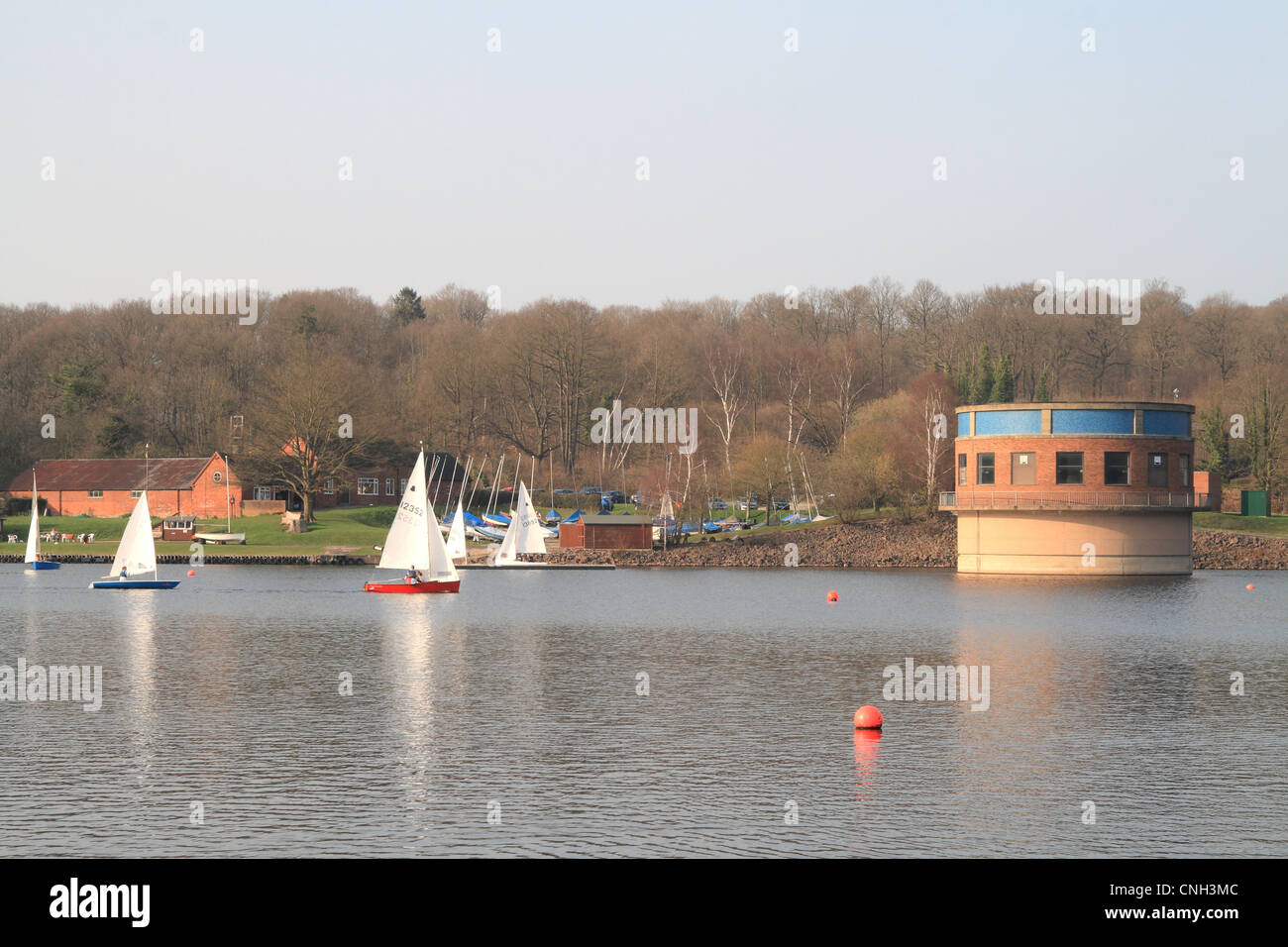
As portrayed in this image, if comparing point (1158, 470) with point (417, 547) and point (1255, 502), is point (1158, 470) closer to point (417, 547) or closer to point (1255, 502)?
point (1255, 502)

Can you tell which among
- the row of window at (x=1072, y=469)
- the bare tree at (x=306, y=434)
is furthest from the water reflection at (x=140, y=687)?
the bare tree at (x=306, y=434)

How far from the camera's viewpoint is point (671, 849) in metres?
23.9

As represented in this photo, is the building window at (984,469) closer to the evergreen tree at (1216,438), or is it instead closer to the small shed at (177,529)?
the evergreen tree at (1216,438)

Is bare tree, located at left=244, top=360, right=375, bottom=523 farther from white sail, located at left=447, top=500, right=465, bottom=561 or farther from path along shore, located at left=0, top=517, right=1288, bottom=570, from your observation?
white sail, located at left=447, top=500, right=465, bottom=561

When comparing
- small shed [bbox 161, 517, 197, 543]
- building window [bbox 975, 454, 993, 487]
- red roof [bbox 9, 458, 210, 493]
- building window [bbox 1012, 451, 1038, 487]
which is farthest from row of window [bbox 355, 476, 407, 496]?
building window [bbox 1012, 451, 1038, 487]

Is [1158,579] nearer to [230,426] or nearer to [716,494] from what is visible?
[716,494]

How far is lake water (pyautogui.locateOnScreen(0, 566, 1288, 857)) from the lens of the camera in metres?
25.2

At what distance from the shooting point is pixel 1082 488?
319 feet

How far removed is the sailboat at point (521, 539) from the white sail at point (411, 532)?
115 ft

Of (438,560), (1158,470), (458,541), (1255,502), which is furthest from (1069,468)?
(458,541)

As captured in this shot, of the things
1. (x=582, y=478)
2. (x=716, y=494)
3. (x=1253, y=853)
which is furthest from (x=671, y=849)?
(x=582, y=478)

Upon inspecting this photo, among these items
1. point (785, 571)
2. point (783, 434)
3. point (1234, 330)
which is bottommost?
point (785, 571)
